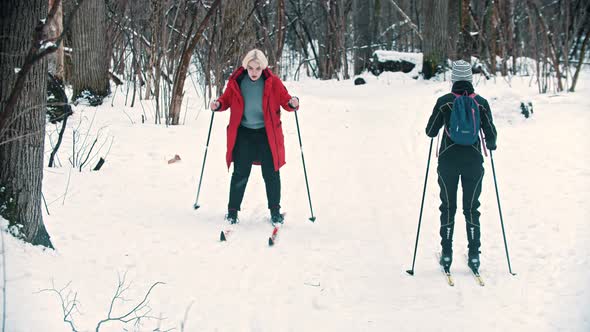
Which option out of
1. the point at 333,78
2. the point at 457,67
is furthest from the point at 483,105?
the point at 333,78

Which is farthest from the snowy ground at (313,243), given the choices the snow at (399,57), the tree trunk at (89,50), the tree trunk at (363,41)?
the tree trunk at (363,41)

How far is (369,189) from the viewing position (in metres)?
7.36

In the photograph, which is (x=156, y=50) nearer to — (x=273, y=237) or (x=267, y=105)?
(x=267, y=105)

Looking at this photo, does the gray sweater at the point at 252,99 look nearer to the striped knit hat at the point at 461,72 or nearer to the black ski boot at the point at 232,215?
the black ski boot at the point at 232,215

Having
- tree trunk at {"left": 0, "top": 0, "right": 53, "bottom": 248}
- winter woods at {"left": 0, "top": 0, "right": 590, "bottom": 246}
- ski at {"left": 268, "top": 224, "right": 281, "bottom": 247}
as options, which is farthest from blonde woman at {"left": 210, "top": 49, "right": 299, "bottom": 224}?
tree trunk at {"left": 0, "top": 0, "right": 53, "bottom": 248}

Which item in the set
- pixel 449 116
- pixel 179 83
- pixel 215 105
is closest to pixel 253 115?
pixel 215 105

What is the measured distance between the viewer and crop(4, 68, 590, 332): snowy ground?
388cm

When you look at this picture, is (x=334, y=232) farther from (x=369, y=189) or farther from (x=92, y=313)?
(x=92, y=313)

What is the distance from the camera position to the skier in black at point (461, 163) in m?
4.61

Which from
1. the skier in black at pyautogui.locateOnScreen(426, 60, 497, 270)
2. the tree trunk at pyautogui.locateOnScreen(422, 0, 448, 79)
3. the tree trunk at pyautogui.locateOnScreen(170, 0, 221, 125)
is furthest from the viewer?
the tree trunk at pyautogui.locateOnScreen(422, 0, 448, 79)

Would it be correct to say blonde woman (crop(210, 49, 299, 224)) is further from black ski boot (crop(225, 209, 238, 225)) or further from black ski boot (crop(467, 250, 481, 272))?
black ski boot (crop(467, 250, 481, 272))

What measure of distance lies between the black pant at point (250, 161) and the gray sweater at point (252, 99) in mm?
96

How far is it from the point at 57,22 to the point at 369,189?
6475 mm

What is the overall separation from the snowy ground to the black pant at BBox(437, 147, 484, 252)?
0.32m
